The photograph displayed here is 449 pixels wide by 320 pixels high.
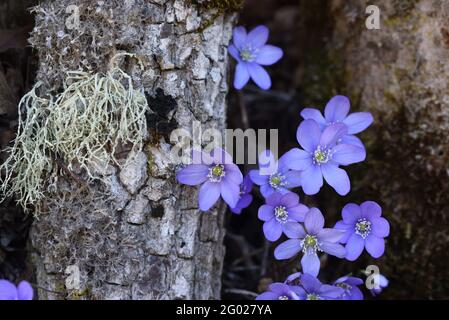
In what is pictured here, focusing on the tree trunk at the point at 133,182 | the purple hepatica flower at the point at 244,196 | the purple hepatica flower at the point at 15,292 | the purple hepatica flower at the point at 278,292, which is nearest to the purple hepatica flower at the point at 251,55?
the tree trunk at the point at 133,182

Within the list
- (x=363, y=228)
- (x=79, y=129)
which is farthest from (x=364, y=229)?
(x=79, y=129)

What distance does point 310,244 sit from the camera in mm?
2184

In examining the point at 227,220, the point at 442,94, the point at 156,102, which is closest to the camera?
the point at 156,102

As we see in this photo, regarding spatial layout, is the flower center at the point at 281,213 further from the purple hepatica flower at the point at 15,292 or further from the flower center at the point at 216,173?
the purple hepatica flower at the point at 15,292

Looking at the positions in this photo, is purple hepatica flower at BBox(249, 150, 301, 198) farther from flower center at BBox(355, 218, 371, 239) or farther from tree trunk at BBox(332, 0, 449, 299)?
tree trunk at BBox(332, 0, 449, 299)

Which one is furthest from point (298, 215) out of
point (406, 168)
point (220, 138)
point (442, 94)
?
point (442, 94)

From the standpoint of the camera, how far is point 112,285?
7.07 ft

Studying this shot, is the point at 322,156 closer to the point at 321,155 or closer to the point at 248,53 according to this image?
the point at 321,155

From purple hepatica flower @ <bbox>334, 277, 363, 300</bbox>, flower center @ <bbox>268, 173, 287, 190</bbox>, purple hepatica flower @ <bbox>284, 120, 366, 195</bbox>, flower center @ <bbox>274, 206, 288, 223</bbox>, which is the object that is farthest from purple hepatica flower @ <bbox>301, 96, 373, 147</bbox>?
purple hepatica flower @ <bbox>334, 277, 363, 300</bbox>

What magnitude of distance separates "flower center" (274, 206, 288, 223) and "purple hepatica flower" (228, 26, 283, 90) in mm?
555

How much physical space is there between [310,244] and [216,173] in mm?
437

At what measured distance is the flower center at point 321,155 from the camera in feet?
7.10

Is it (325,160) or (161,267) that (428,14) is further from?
(161,267)

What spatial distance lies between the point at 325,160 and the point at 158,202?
623mm
